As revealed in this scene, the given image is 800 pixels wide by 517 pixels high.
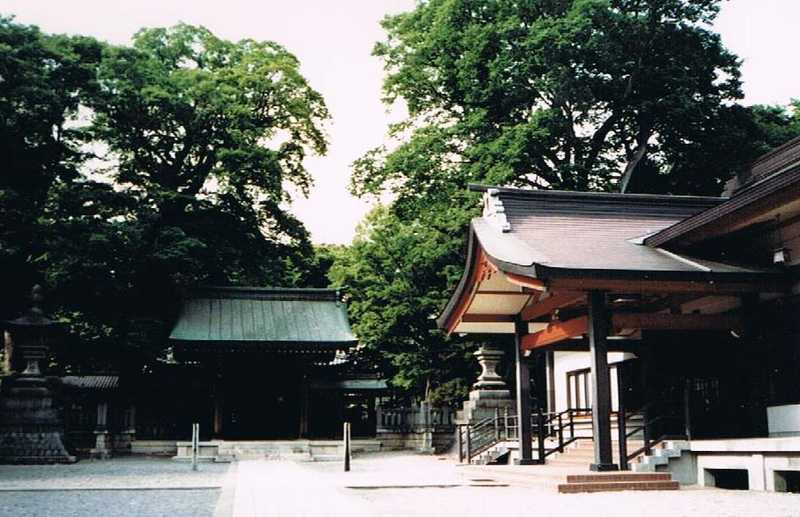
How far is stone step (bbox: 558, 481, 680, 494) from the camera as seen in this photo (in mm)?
12383

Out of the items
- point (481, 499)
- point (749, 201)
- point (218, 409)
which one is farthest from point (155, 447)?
point (749, 201)

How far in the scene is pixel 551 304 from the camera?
15.5 meters

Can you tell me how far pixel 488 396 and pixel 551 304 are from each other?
11.1 metres

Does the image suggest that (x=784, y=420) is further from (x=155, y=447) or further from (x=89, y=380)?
(x=89, y=380)

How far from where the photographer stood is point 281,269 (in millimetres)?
40938

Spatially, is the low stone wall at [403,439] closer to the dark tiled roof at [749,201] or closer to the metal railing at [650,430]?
the metal railing at [650,430]

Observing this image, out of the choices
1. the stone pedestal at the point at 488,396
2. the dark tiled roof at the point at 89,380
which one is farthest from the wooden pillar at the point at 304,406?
the dark tiled roof at the point at 89,380

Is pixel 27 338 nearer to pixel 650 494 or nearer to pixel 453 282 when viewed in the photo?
pixel 453 282

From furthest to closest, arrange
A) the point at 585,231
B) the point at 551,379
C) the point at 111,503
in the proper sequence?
the point at 551,379 < the point at 585,231 < the point at 111,503

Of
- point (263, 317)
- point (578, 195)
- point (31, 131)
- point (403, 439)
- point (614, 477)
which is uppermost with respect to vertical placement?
point (31, 131)

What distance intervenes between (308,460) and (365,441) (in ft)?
15.1

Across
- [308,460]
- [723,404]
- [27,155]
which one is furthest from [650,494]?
[27,155]

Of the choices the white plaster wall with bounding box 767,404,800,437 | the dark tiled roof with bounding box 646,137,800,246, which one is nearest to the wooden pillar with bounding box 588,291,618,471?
Answer: the dark tiled roof with bounding box 646,137,800,246

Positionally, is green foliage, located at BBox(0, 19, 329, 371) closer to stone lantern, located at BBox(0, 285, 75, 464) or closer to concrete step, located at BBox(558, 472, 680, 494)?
stone lantern, located at BBox(0, 285, 75, 464)
